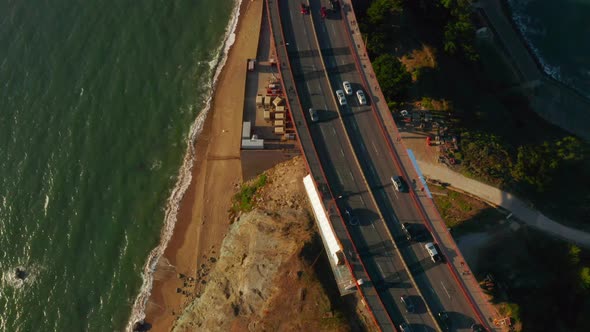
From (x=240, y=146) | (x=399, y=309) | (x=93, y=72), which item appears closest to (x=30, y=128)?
(x=93, y=72)

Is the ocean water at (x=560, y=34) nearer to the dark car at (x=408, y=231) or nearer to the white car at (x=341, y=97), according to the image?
the white car at (x=341, y=97)

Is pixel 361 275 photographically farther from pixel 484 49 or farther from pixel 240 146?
pixel 484 49

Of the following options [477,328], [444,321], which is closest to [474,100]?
[477,328]

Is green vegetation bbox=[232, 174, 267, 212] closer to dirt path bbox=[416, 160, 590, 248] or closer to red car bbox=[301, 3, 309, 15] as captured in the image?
dirt path bbox=[416, 160, 590, 248]

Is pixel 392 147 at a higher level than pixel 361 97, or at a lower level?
lower

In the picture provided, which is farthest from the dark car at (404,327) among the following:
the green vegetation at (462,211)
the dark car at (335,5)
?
the dark car at (335,5)

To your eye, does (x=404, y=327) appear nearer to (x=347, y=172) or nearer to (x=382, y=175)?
(x=382, y=175)
